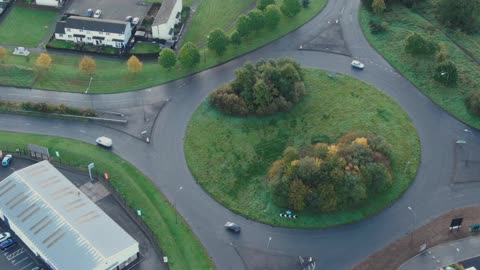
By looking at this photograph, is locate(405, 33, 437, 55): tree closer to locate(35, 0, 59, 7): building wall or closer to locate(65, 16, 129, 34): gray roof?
locate(65, 16, 129, 34): gray roof

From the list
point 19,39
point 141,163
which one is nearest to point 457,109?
point 141,163

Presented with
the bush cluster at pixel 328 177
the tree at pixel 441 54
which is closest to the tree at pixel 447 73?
Answer: the tree at pixel 441 54

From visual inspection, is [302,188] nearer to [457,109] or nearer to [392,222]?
[392,222]

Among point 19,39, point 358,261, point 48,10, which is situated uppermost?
point 48,10

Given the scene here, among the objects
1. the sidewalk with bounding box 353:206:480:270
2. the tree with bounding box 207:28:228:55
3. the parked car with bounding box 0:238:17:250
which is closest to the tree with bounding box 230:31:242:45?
the tree with bounding box 207:28:228:55

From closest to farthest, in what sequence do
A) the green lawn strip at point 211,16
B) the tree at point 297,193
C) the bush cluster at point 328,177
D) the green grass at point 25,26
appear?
1. the tree at point 297,193
2. the bush cluster at point 328,177
3. the green grass at point 25,26
4. the green lawn strip at point 211,16

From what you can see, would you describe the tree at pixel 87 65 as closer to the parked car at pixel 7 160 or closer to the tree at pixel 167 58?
the tree at pixel 167 58
